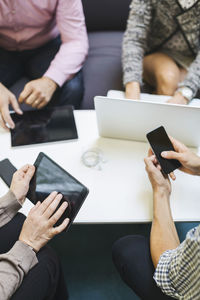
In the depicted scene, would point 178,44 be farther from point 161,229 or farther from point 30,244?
point 30,244

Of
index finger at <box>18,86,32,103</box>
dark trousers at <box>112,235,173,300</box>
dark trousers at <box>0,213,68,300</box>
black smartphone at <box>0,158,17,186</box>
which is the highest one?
index finger at <box>18,86,32,103</box>

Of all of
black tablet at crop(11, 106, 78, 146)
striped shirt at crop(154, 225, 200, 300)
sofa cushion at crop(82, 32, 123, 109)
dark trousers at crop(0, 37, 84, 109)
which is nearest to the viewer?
striped shirt at crop(154, 225, 200, 300)

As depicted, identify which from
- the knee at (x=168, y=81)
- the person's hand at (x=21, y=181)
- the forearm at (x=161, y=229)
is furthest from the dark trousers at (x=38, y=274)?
the knee at (x=168, y=81)

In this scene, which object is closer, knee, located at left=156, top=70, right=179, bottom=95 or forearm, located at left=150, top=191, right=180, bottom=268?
forearm, located at left=150, top=191, right=180, bottom=268

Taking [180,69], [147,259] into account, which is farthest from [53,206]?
[180,69]

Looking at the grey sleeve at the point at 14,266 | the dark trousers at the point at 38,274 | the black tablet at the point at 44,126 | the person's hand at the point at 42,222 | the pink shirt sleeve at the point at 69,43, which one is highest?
the pink shirt sleeve at the point at 69,43

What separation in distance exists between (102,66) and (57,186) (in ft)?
3.38

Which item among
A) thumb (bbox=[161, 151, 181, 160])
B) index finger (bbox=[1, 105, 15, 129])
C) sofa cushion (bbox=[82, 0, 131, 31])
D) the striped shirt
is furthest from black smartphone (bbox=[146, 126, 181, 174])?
sofa cushion (bbox=[82, 0, 131, 31])

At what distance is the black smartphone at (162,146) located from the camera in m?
0.82

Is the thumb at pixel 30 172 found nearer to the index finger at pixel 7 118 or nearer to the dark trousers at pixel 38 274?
the dark trousers at pixel 38 274

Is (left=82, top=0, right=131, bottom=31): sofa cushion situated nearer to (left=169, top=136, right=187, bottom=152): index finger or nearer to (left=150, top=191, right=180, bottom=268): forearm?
(left=169, top=136, right=187, bottom=152): index finger

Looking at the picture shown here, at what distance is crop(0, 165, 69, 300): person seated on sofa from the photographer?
74 centimetres

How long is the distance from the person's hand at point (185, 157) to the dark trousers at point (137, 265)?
303 mm

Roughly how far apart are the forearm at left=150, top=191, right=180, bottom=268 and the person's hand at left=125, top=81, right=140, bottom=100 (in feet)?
1.69
